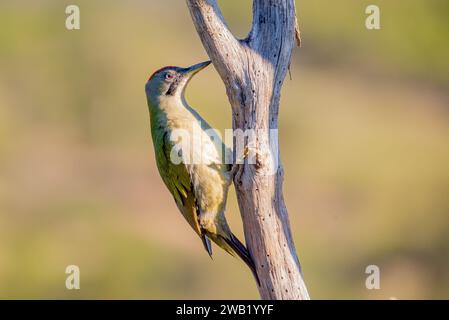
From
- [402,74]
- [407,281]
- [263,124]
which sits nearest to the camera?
[263,124]

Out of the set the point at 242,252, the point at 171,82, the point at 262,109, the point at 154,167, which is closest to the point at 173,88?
the point at 171,82

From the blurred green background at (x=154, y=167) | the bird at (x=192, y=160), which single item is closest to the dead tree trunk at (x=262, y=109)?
the bird at (x=192, y=160)

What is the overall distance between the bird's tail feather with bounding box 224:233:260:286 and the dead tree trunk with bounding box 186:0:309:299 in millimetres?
39

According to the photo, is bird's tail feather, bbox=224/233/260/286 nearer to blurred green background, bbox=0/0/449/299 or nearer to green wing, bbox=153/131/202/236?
green wing, bbox=153/131/202/236

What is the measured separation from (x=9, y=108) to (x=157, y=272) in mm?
3883

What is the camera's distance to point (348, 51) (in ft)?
49.9

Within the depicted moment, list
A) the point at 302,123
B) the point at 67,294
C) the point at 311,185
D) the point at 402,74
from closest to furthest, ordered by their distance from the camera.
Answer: the point at 67,294, the point at 311,185, the point at 302,123, the point at 402,74

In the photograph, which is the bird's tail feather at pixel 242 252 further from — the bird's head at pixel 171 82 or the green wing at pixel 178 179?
the bird's head at pixel 171 82

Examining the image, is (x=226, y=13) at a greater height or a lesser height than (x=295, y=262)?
greater

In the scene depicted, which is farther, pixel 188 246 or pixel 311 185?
pixel 311 185

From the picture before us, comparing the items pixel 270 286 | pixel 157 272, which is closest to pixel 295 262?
pixel 270 286

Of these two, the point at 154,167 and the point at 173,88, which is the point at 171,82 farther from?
the point at 154,167
